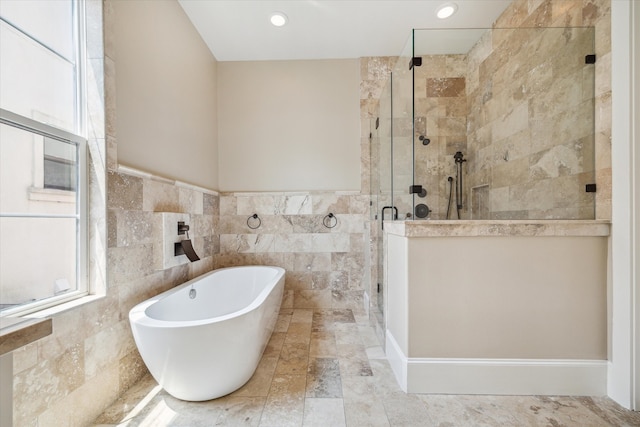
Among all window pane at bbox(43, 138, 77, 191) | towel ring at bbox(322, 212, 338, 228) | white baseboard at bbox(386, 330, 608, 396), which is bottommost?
white baseboard at bbox(386, 330, 608, 396)

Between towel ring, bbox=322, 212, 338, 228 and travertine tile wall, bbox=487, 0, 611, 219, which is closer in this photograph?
travertine tile wall, bbox=487, 0, 611, 219

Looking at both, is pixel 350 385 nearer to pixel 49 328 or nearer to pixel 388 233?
pixel 388 233

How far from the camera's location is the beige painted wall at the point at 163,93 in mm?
1624

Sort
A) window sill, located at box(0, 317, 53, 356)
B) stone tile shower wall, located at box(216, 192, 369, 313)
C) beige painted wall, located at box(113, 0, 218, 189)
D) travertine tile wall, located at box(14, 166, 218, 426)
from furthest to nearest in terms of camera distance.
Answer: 1. stone tile shower wall, located at box(216, 192, 369, 313)
2. beige painted wall, located at box(113, 0, 218, 189)
3. travertine tile wall, located at box(14, 166, 218, 426)
4. window sill, located at box(0, 317, 53, 356)

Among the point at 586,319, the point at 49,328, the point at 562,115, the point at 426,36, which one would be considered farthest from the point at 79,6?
the point at 586,319

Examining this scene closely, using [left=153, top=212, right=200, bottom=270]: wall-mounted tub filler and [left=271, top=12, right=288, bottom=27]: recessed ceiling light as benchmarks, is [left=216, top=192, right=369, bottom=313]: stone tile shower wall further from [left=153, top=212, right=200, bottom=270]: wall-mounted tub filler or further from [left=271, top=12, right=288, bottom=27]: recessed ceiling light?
[left=271, top=12, right=288, bottom=27]: recessed ceiling light

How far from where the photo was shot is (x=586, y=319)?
4.91 ft

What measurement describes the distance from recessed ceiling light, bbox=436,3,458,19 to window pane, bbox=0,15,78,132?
2.68 m

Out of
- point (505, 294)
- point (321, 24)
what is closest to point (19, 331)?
point (505, 294)

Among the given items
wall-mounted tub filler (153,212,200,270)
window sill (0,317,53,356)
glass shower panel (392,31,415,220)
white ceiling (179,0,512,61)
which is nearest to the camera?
window sill (0,317,53,356)

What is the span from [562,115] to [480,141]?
0.78 meters

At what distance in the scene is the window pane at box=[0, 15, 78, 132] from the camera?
1.09 metres

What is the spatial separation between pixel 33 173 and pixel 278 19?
2137mm

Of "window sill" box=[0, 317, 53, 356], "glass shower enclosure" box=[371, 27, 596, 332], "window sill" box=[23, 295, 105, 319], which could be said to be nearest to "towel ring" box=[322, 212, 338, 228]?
"glass shower enclosure" box=[371, 27, 596, 332]
